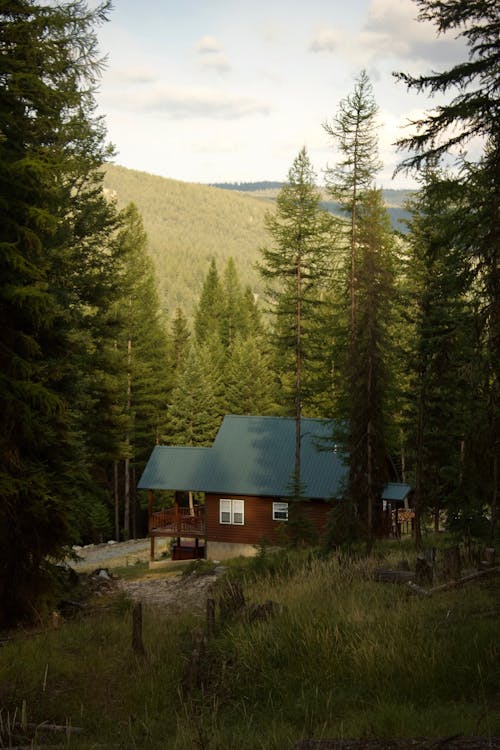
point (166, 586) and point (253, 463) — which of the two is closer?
point (166, 586)

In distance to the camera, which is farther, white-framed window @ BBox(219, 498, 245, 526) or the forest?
white-framed window @ BBox(219, 498, 245, 526)

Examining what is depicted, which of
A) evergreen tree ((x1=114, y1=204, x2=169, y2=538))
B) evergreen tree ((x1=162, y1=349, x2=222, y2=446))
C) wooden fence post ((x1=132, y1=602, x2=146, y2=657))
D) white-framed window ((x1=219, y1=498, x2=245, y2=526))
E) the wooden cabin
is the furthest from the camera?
evergreen tree ((x1=162, y1=349, x2=222, y2=446))

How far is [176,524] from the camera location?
37875mm

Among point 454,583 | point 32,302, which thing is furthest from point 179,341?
point 454,583

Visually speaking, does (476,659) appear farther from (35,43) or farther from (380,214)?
(380,214)

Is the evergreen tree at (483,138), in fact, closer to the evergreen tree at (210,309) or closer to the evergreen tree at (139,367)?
the evergreen tree at (139,367)

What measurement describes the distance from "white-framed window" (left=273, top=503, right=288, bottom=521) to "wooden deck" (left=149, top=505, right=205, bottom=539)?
13.2 feet

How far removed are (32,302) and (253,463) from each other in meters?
25.1

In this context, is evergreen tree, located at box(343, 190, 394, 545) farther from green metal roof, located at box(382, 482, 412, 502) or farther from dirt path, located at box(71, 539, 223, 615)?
green metal roof, located at box(382, 482, 412, 502)

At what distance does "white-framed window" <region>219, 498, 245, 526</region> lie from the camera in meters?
38.1

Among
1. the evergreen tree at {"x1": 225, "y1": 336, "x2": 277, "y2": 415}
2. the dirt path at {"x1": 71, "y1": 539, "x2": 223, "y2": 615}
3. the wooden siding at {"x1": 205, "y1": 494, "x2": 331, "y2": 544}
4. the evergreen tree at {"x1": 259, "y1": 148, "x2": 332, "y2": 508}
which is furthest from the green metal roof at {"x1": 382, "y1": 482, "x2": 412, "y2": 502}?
the evergreen tree at {"x1": 225, "y1": 336, "x2": 277, "y2": 415}

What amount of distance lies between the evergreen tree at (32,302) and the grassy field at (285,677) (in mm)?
3270

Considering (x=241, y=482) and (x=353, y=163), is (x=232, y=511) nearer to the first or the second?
(x=241, y=482)

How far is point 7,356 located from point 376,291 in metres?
14.4
